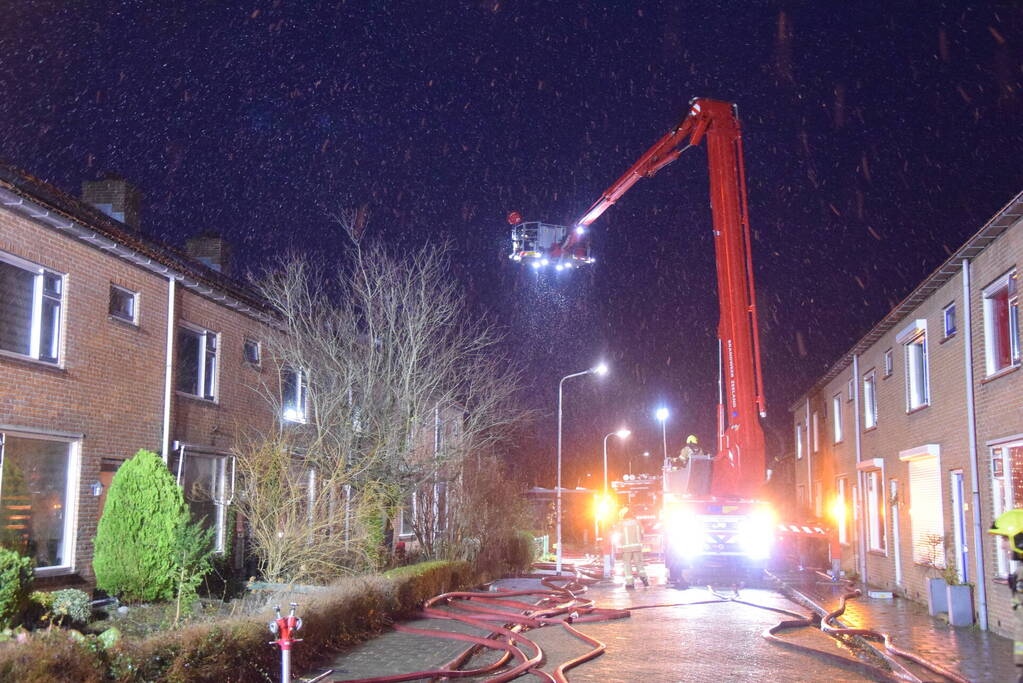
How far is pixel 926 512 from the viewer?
17.5 m

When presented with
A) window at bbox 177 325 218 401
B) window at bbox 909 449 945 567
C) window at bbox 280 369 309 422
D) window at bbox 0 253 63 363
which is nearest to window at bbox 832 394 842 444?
window at bbox 909 449 945 567

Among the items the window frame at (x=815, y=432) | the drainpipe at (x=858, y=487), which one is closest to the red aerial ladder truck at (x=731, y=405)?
the drainpipe at (x=858, y=487)

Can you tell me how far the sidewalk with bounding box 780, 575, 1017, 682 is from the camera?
35.6 feet

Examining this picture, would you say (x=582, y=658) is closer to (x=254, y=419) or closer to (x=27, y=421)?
(x=27, y=421)

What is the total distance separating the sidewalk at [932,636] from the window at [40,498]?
448 inches

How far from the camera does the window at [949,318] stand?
52.5ft

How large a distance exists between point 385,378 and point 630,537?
26.9ft

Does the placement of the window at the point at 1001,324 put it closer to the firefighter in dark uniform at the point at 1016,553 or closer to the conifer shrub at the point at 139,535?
the firefighter in dark uniform at the point at 1016,553

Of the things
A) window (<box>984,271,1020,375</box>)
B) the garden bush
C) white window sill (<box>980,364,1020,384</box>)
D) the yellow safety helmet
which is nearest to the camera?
the yellow safety helmet

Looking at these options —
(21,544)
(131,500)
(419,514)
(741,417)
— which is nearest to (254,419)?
(419,514)

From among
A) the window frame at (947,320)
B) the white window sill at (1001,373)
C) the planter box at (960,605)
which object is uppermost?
the window frame at (947,320)

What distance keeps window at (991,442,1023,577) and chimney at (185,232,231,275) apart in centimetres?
1768

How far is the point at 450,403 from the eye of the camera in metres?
20.2

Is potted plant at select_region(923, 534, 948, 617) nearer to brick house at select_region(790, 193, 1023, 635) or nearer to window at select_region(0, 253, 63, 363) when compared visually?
brick house at select_region(790, 193, 1023, 635)
